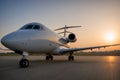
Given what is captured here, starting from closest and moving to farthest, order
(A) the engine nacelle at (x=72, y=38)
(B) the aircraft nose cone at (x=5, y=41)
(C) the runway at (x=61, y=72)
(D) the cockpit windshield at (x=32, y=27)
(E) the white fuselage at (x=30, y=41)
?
1. (C) the runway at (x=61, y=72)
2. (B) the aircraft nose cone at (x=5, y=41)
3. (E) the white fuselage at (x=30, y=41)
4. (D) the cockpit windshield at (x=32, y=27)
5. (A) the engine nacelle at (x=72, y=38)

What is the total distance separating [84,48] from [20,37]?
8.68 meters

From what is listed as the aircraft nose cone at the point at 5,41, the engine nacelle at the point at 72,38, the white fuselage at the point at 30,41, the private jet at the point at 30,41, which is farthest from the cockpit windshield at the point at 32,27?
the engine nacelle at the point at 72,38

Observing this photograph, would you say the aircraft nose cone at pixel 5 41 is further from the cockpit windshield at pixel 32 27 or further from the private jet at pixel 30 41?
the cockpit windshield at pixel 32 27

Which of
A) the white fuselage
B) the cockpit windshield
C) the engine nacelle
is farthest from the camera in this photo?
the engine nacelle

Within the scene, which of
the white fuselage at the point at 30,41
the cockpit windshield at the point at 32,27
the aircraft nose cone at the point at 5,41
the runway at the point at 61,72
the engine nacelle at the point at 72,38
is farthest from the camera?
the engine nacelle at the point at 72,38

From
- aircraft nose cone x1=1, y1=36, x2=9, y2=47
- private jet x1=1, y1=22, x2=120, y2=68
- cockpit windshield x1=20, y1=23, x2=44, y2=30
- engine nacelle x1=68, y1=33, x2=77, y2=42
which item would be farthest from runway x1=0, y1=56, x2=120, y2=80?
engine nacelle x1=68, y1=33, x2=77, y2=42

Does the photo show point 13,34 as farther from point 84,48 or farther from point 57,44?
point 84,48

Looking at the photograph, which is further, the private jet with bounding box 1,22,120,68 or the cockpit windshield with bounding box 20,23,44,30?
the cockpit windshield with bounding box 20,23,44,30

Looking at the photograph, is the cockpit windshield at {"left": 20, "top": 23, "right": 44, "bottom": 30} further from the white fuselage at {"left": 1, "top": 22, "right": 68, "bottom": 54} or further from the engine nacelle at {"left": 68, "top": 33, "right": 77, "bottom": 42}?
the engine nacelle at {"left": 68, "top": 33, "right": 77, "bottom": 42}

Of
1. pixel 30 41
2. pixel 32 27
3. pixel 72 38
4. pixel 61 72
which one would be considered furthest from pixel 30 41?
pixel 72 38

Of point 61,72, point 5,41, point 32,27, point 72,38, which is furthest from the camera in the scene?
point 72,38

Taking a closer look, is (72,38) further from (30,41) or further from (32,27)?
(30,41)

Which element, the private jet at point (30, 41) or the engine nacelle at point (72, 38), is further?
the engine nacelle at point (72, 38)

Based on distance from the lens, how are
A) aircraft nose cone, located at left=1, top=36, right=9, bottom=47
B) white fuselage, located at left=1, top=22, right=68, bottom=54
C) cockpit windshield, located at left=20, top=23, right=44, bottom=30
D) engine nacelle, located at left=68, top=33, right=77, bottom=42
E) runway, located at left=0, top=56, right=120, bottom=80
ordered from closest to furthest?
runway, located at left=0, top=56, right=120, bottom=80
aircraft nose cone, located at left=1, top=36, right=9, bottom=47
white fuselage, located at left=1, top=22, right=68, bottom=54
cockpit windshield, located at left=20, top=23, right=44, bottom=30
engine nacelle, located at left=68, top=33, right=77, bottom=42
